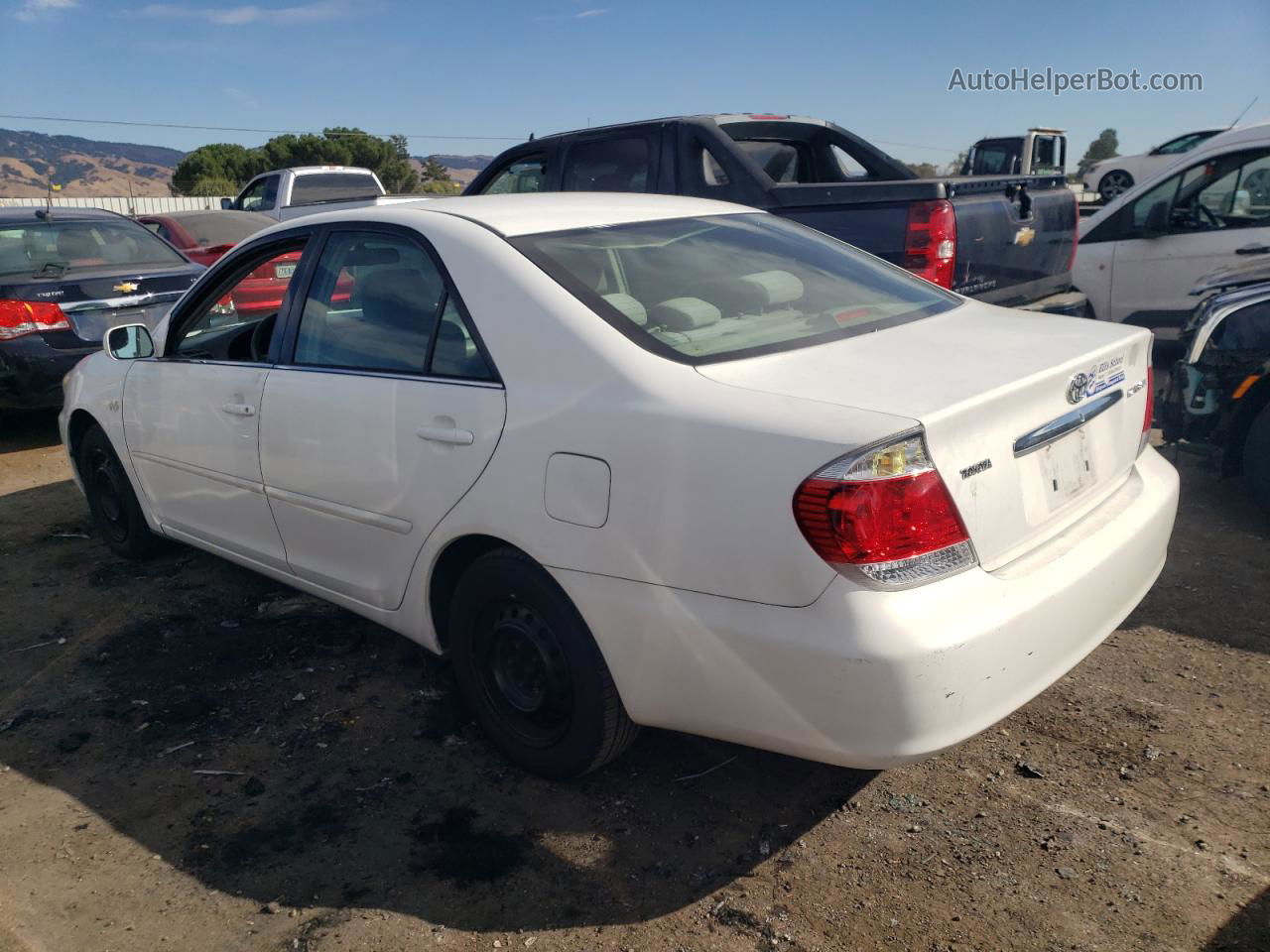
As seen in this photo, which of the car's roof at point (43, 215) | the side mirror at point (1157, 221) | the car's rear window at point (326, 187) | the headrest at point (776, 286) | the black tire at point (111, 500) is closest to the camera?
the headrest at point (776, 286)

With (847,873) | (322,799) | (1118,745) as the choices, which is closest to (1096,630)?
(1118,745)

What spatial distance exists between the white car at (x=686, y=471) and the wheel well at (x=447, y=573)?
10mm

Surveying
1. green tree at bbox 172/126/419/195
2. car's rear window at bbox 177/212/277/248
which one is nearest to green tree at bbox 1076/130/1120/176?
green tree at bbox 172/126/419/195

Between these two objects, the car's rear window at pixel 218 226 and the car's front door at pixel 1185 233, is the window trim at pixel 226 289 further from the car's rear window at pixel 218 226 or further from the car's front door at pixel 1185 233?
the car's rear window at pixel 218 226

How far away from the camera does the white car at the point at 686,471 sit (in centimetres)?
224

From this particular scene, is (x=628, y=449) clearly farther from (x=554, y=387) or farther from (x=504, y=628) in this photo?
(x=504, y=628)

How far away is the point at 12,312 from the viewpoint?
7.20 m

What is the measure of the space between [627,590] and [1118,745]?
1683 millimetres

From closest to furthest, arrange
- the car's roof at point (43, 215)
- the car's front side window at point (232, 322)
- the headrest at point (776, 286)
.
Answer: the headrest at point (776, 286), the car's front side window at point (232, 322), the car's roof at point (43, 215)

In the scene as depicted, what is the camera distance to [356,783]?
3107 mm

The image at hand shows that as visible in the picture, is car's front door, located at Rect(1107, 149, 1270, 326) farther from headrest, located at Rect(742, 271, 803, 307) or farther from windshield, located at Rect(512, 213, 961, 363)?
headrest, located at Rect(742, 271, 803, 307)

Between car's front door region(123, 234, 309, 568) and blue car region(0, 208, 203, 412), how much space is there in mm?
3326

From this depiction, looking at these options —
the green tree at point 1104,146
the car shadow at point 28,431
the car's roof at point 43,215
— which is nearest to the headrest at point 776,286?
the car shadow at point 28,431

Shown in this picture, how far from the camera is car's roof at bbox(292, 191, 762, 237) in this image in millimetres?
3219
